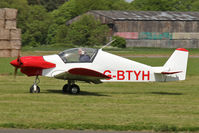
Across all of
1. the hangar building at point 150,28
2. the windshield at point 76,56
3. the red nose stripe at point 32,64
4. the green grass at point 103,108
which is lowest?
the green grass at point 103,108

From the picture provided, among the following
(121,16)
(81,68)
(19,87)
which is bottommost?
(19,87)

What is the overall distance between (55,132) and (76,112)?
7.71 ft

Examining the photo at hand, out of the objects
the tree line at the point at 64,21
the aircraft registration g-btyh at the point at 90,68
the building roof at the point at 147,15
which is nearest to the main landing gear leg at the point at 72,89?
the aircraft registration g-btyh at the point at 90,68

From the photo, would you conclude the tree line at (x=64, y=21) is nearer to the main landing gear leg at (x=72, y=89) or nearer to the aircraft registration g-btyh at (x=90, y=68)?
the main landing gear leg at (x=72, y=89)

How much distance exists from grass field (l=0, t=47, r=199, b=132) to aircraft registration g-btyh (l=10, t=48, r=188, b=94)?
2.07ft

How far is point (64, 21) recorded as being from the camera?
81938 mm

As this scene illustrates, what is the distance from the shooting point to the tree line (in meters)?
52.3

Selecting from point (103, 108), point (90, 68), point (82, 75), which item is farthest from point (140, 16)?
point (103, 108)

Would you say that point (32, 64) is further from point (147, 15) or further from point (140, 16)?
Result: point (147, 15)

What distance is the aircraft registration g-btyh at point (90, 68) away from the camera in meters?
14.2

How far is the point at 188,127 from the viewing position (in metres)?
8.91

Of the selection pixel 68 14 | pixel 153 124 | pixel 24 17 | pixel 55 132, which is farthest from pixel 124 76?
pixel 68 14

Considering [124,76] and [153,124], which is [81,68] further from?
[153,124]

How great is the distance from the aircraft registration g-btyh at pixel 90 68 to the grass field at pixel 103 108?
0.63 meters
